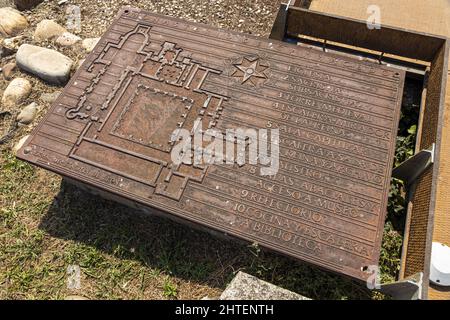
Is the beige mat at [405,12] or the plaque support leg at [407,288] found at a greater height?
the beige mat at [405,12]

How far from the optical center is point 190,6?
842 centimetres

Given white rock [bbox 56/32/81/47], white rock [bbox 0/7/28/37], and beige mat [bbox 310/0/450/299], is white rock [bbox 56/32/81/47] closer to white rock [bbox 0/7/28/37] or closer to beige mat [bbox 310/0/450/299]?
white rock [bbox 0/7/28/37]

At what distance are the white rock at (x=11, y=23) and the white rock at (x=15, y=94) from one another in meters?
1.73

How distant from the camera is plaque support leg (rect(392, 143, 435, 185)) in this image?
205 inches

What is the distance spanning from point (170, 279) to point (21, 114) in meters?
4.57

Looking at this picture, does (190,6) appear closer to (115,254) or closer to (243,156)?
(243,156)

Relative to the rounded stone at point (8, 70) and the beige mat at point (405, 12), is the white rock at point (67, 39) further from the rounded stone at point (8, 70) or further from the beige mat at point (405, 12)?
the beige mat at point (405, 12)

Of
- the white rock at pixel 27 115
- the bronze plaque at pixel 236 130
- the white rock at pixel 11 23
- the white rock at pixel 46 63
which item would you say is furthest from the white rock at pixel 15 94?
the bronze plaque at pixel 236 130

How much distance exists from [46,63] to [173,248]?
4.81 m

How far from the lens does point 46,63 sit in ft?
24.8

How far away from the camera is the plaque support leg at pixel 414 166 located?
5.20 meters

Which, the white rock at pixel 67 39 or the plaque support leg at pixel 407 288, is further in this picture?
the white rock at pixel 67 39

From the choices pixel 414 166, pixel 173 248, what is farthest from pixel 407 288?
pixel 173 248

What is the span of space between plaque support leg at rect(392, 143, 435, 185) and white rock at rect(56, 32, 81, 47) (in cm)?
707
